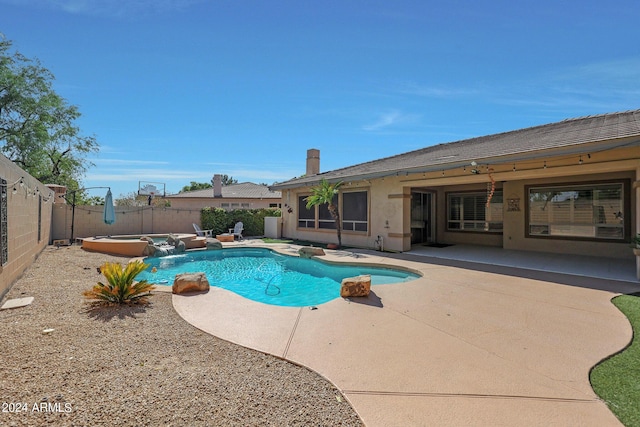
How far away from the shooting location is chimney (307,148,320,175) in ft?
69.4

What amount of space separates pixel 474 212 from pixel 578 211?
3.94 meters

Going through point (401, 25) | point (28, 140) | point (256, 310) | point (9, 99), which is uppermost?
point (9, 99)

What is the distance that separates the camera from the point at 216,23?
9.64 meters

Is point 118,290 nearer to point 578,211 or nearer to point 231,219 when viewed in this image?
point 578,211

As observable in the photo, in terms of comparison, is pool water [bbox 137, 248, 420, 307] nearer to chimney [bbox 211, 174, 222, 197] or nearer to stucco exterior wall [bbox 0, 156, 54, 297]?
stucco exterior wall [bbox 0, 156, 54, 297]

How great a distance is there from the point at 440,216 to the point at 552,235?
15.6 ft

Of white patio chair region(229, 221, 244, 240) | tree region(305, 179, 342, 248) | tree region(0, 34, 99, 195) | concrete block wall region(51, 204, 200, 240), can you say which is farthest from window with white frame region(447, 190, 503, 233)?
tree region(0, 34, 99, 195)

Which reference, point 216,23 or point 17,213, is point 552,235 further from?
point 17,213

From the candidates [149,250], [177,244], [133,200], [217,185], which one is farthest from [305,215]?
[133,200]

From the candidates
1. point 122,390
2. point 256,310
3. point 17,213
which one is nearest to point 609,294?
point 256,310

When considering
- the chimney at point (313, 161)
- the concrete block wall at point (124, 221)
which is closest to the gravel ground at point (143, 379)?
the concrete block wall at point (124, 221)

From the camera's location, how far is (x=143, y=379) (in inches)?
121

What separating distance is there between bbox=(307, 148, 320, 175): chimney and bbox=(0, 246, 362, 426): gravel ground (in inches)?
675

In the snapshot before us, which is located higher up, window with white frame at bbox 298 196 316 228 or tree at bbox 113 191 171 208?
tree at bbox 113 191 171 208
